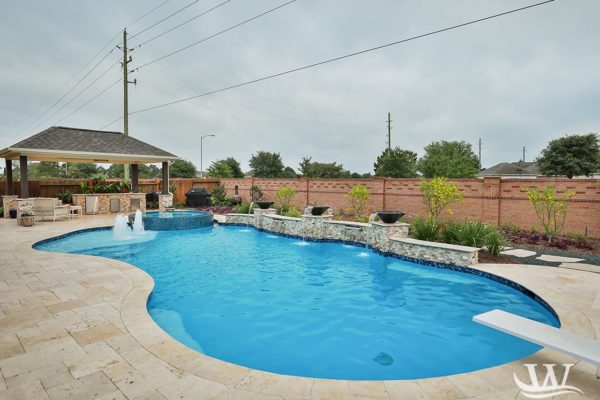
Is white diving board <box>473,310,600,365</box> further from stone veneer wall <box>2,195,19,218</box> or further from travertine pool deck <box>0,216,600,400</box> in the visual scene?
stone veneer wall <box>2,195,19,218</box>

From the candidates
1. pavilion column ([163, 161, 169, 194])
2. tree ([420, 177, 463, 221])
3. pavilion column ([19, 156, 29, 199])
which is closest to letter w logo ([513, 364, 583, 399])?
tree ([420, 177, 463, 221])

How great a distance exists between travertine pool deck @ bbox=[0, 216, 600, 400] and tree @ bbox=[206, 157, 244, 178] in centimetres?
3659

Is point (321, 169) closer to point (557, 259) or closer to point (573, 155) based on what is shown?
point (573, 155)

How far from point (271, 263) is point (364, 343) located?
4613 mm

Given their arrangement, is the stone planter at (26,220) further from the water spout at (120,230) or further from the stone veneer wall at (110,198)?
the stone veneer wall at (110,198)

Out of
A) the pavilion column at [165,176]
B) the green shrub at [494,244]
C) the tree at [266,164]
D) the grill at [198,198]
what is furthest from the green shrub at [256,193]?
the tree at [266,164]

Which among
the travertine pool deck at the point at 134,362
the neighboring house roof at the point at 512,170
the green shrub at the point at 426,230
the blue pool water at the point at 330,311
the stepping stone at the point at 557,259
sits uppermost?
the neighboring house roof at the point at 512,170

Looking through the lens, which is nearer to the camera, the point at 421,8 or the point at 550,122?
the point at 421,8

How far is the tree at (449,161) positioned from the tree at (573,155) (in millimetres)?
8240

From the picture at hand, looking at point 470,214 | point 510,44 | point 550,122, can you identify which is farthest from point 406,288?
point 550,122

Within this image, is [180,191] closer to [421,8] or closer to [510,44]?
[421,8]

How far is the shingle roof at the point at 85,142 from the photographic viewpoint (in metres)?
14.9

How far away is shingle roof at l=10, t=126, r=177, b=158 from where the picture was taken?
48.8 feet

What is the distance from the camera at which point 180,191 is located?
23.6 metres
